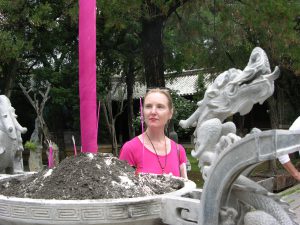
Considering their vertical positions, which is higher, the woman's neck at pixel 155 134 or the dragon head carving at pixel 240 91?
the dragon head carving at pixel 240 91

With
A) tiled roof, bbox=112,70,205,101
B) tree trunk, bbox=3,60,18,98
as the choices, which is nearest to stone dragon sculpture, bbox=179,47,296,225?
tree trunk, bbox=3,60,18,98

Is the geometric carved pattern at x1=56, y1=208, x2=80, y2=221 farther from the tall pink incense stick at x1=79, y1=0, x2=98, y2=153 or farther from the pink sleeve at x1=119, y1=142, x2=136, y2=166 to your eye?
the pink sleeve at x1=119, y1=142, x2=136, y2=166

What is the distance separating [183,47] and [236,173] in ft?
21.4

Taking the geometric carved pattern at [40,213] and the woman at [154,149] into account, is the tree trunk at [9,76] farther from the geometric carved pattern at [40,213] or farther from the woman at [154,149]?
the geometric carved pattern at [40,213]

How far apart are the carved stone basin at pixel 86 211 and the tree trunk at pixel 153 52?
5.72m

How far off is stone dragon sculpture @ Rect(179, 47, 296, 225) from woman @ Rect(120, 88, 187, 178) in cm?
15

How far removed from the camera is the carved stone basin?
1518 millimetres

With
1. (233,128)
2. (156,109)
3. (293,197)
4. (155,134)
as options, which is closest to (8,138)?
(155,134)

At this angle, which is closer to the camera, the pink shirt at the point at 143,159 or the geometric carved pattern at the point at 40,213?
the geometric carved pattern at the point at 40,213

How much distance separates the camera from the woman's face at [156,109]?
2.13m

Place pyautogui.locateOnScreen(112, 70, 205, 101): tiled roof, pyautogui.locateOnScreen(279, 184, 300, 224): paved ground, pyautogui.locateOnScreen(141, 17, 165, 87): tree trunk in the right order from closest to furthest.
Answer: pyautogui.locateOnScreen(279, 184, 300, 224): paved ground
pyautogui.locateOnScreen(141, 17, 165, 87): tree trunk
pyautogui.locateOnScreen(112, 70, 205, 101): tiled roof

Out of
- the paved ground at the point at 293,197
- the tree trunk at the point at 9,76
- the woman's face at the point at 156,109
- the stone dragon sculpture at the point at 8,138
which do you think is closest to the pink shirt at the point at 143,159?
the woman's face at the point at 156,109

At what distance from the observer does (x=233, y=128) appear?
2203 mm

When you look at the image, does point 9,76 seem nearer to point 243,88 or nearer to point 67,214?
point 243,88
